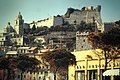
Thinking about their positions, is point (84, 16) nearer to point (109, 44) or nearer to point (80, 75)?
point (80, 75)

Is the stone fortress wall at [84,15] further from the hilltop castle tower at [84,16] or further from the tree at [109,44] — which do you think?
the tree at [109,44]

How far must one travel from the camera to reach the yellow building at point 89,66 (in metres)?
29.3

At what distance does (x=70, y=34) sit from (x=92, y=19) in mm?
10025

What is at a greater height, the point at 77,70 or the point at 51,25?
the point at 51,25

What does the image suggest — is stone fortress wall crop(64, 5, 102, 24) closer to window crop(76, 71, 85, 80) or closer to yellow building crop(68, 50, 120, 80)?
yellow building crop(68, 50, 120, 80)

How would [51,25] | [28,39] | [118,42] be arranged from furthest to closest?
[51,25]
[28,39]
[118,42]

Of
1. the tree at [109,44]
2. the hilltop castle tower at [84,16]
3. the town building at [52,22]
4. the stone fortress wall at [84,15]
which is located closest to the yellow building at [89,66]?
the tree at [109,44]

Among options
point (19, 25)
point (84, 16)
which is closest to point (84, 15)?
point (84, 16)

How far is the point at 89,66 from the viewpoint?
3094 cm

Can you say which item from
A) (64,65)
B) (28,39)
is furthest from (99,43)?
(28,39)

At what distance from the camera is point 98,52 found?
29.9 meters

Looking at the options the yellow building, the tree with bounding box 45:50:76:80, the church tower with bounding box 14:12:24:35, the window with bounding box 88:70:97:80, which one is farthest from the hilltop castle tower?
the window with bounding box 88:70:97:80

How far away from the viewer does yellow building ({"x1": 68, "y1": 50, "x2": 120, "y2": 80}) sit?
29.3m

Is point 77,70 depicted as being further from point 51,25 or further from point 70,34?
point 51,25
